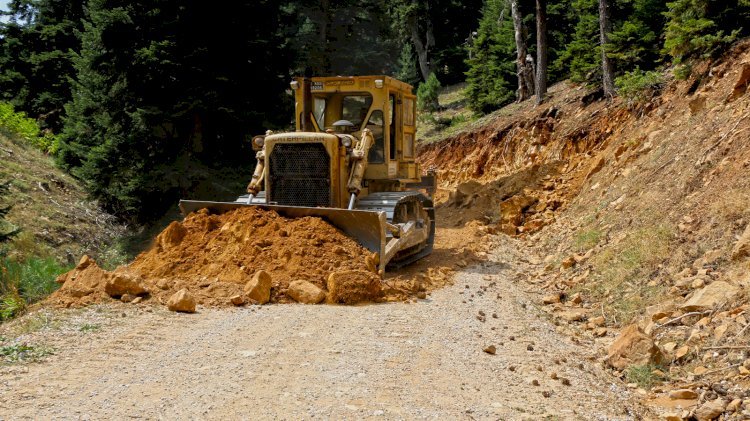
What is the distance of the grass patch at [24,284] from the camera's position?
7.40 meters

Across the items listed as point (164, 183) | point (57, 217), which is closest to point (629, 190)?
point (164, 183)

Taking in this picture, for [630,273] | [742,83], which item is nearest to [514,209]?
[742,83]

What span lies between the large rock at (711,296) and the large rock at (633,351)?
577 millimetres

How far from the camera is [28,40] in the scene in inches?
965

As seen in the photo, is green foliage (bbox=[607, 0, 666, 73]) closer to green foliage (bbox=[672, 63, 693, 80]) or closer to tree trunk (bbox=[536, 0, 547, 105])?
green foliage (bbox=[672, 63, 693, 80])

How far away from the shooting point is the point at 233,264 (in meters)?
8.55

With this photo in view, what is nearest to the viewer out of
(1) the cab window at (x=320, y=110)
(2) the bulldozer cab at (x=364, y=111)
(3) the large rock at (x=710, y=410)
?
(3) the large rock at (x=710, y=410)

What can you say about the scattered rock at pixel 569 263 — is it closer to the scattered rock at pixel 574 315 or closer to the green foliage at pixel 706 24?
the scattered rock at pixel 574 315

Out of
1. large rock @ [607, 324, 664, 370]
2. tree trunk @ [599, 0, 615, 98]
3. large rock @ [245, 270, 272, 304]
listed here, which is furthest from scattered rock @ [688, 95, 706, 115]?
large rock @ [245, 270, 272, 304]

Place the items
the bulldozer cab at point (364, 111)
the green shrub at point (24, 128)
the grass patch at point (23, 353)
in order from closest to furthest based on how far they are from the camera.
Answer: the grass patch at point (23, 353)
the bulldozer cab at point (364, 111)
the green shrub at point (24, 128)

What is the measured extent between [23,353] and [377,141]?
7.28 metres

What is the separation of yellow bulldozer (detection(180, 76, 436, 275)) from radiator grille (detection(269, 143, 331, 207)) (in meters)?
0.01

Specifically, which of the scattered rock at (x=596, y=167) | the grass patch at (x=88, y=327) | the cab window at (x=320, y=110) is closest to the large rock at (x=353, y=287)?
the grass patch at (x=88, y=327)

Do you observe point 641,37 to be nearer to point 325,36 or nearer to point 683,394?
point 683,394
